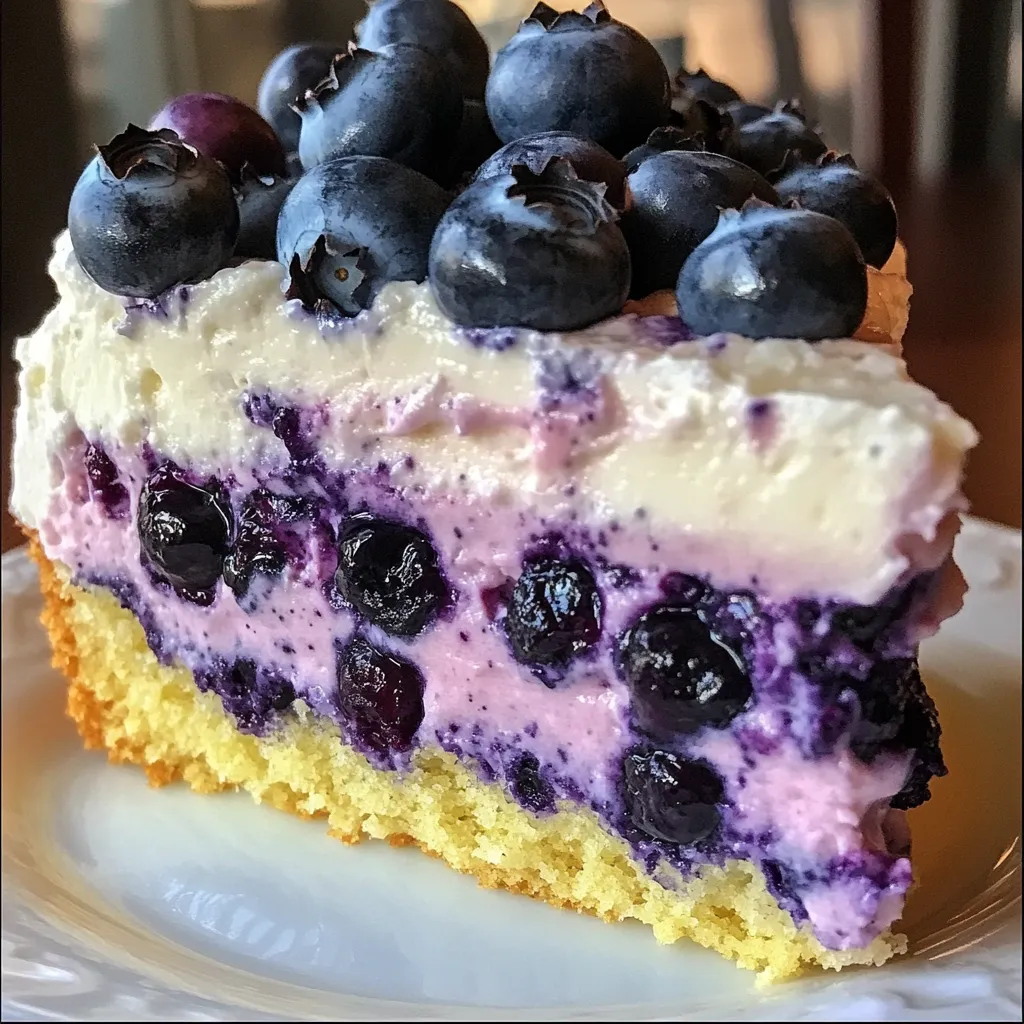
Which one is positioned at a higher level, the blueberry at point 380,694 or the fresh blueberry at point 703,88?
the fresh blueberry at point 703,88

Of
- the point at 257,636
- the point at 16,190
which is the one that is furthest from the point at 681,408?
the point at 16,190

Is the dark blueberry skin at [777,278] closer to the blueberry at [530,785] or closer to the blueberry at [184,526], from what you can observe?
the blueberry at [530,785]

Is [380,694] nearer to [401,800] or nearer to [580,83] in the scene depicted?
[401,800]

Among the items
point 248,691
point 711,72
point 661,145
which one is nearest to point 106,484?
point 248,691

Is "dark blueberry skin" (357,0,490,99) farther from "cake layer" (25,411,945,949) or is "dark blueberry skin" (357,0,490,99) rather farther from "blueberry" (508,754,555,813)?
"blueberry" (508,754,555,813)

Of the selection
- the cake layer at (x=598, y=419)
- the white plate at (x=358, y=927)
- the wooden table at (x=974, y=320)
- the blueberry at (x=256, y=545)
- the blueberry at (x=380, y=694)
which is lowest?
the wooden table at (x=974, y=320)

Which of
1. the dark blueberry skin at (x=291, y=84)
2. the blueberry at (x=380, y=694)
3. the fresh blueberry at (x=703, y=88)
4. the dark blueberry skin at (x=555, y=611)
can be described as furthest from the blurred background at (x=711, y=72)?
the dark blueberry skin at (x=555, y=611)

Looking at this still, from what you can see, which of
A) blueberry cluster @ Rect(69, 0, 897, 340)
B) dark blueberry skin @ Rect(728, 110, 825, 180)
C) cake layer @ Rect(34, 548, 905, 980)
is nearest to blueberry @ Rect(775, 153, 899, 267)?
blueberry cluster @ Rect(69, 0, 897, 340)
